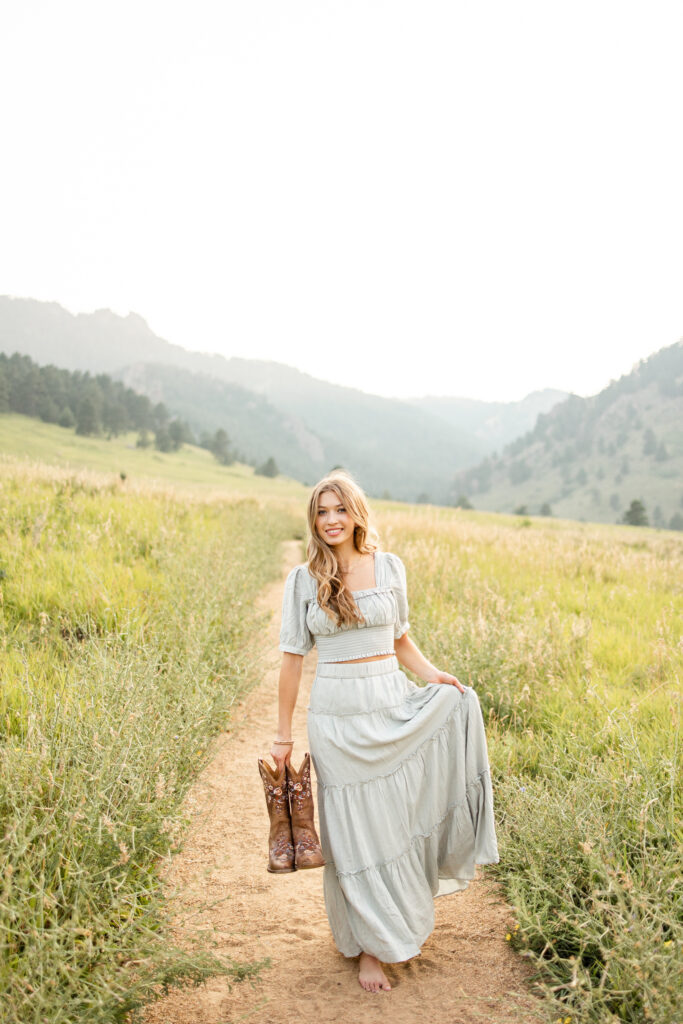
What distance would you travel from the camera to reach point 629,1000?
8.39 feet

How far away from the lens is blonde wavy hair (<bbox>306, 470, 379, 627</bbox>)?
3289mm

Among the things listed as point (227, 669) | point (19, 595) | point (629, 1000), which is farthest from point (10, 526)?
point (629, 1000)

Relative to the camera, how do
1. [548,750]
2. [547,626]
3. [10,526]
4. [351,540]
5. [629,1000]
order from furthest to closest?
[10,526]
[547,626]
[548,750]
[351,540]
[629,1000]

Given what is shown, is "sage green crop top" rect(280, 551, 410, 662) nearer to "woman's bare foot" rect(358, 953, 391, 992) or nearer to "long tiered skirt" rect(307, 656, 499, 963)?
"long tiered skirt" rect(307, 656, 499, 963)

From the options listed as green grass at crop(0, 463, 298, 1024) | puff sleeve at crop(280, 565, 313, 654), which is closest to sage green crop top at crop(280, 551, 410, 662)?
puff sleeve at crop(280, 565, 313, 654)

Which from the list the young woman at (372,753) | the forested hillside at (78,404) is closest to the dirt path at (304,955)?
the young woman at (372,753)

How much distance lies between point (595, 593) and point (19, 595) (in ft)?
22.9

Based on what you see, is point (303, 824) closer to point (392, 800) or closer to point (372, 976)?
point (392, 800)

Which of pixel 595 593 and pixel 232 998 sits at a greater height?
pixel 595 593

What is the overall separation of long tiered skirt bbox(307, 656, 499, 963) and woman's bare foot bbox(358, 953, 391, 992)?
0.29 feet

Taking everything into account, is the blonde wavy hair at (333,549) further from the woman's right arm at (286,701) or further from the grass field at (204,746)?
the grass field at (204,746)

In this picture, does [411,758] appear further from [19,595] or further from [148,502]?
[148,502]

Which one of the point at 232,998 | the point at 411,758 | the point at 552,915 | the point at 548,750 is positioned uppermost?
the point at 411,758

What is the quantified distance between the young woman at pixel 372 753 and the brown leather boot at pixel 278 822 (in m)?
0.10
